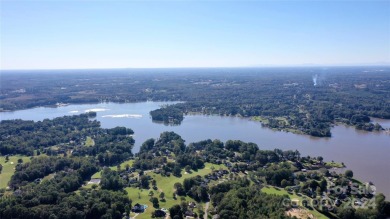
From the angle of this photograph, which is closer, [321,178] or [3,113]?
[321,178]

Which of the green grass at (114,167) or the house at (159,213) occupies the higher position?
the house at (159,213)

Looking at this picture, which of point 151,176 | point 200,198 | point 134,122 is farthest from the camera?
point 134,122

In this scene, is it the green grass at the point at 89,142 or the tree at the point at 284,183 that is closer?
the tree at the point at 284,183

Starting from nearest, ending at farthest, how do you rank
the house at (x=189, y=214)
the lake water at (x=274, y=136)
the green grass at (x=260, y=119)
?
the house at (x=189, y=214), the lake water at (x=274, y=136), the green grass at (x=260, y=119)

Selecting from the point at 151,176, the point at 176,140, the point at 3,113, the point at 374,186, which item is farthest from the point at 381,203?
the point at 3,113

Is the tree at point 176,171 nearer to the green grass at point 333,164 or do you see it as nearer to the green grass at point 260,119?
the green grass at point 333,164

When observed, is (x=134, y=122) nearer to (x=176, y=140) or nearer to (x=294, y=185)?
(x=176, y=140)

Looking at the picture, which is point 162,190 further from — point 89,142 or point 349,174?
point 89,142

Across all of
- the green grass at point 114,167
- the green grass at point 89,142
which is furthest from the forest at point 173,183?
the green grass at point 89,142
